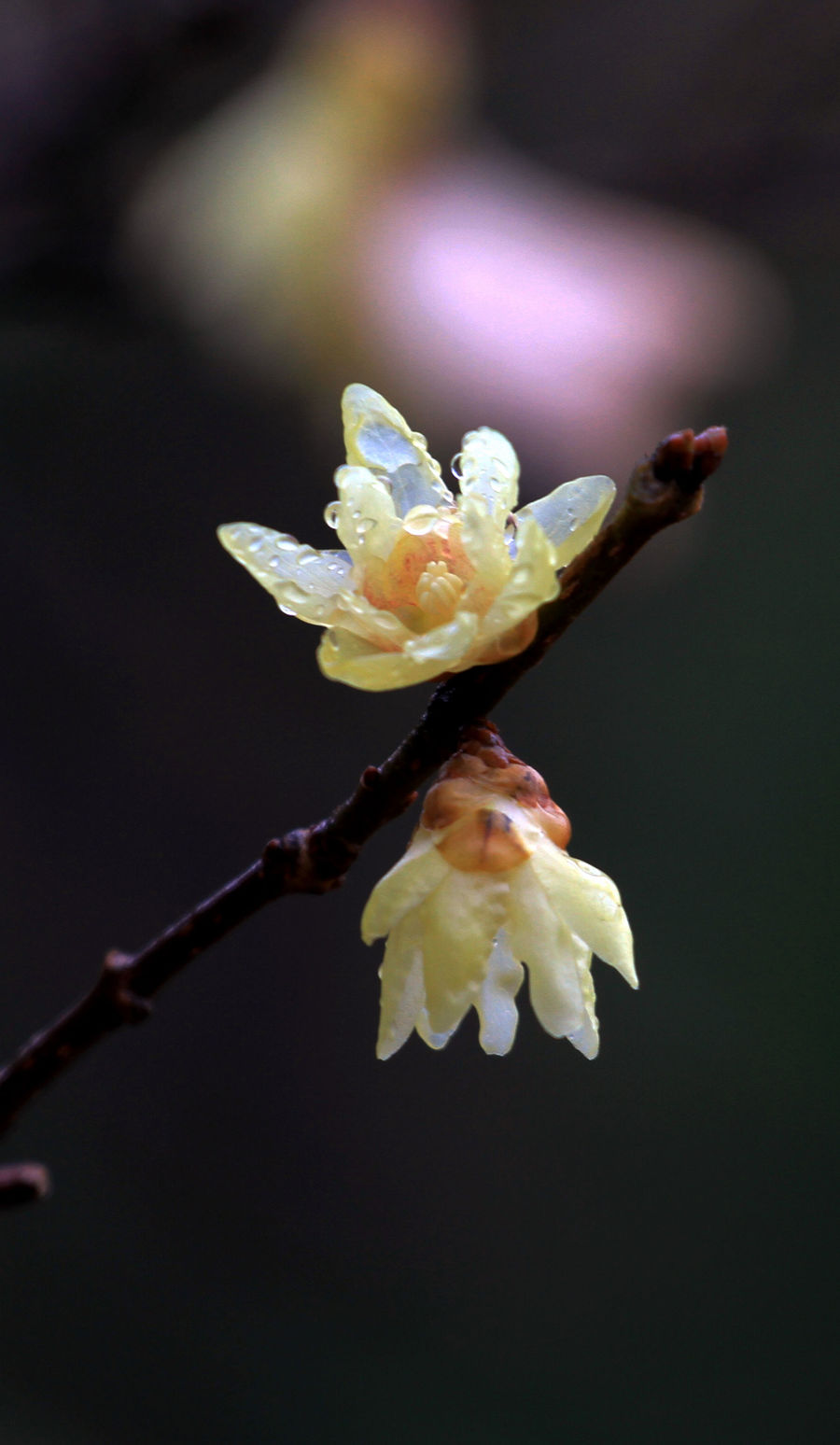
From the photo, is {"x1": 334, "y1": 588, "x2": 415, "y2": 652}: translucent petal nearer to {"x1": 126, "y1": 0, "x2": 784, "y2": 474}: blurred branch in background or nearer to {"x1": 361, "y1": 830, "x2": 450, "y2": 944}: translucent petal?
{"x1": 361, "y1": 830, "x2": 450, "y2": 944}: translucent petal

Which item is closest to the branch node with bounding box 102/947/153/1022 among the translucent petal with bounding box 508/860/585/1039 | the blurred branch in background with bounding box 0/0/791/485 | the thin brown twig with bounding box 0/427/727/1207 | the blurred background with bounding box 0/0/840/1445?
the thin brown twig with bounding box 0/427/727/1207

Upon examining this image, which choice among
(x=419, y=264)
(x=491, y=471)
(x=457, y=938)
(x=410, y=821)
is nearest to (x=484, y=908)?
(x=457, y=938)

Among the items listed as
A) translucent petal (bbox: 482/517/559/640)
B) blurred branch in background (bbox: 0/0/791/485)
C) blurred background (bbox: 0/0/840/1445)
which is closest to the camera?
translucent petal (bbox: 482/517/559/640)

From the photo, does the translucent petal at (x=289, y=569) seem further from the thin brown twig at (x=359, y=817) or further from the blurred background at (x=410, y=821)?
the blurred background at (x=410, y=821)

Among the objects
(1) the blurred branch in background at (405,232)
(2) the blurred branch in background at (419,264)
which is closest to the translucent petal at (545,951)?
(1) the blurred branch in background at (405,232)

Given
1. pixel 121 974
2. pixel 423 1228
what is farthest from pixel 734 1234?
pixel 121 974
